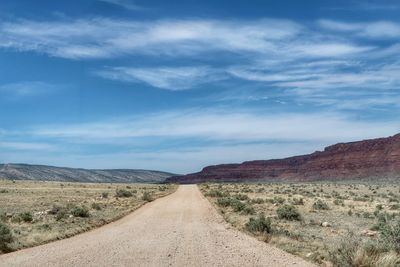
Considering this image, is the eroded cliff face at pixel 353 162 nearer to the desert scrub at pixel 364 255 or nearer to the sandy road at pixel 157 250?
the sandy road at pixel 157 250

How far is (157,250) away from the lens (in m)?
15.5

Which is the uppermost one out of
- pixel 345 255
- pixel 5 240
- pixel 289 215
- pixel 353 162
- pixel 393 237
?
pixel 353 162

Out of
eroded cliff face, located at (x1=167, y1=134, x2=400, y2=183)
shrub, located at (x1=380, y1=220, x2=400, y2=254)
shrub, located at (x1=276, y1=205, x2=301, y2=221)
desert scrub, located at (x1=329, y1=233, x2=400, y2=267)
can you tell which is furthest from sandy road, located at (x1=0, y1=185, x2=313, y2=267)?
eroded cliff face, located at (x1=167, y1=134, x2=400, y2=183)

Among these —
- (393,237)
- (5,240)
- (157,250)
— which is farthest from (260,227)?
(5,240)

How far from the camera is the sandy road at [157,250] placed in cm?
1353

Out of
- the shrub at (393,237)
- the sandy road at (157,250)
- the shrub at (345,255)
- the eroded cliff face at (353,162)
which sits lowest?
the sandy road at (157,250)

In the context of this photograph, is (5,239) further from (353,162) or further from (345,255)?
(353,162)

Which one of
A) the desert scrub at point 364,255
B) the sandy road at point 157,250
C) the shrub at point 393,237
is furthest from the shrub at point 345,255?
the shrub at point 393,237

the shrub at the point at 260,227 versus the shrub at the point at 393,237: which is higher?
the shrub at the point at 393,237

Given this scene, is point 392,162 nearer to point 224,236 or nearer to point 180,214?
point 180,214

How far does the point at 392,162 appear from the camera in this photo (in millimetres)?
144750

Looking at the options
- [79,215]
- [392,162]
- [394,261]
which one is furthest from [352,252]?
[392,162]

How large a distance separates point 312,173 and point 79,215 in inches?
6062

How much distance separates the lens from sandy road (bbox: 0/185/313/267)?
1353 centimetres
